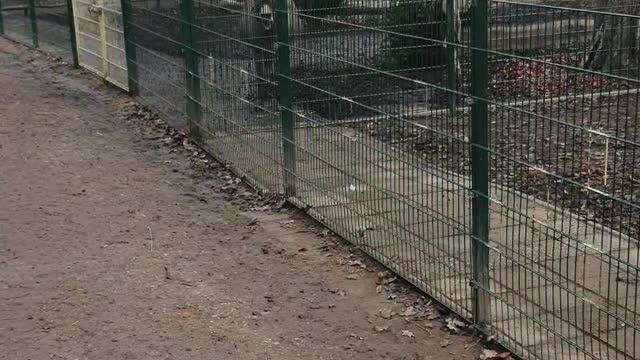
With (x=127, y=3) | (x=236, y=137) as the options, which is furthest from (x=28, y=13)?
(x=236, y=137)

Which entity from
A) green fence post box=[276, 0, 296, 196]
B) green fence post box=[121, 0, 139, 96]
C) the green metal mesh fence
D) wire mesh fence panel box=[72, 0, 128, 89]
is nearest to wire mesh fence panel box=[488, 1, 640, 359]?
green fence post box=[276, 0, 296, 196]

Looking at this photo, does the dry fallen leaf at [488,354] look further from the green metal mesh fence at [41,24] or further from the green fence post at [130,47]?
the green metal mesh fence at [41,24]

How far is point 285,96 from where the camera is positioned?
6.21 m

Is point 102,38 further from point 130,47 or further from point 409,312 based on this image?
point 409,312

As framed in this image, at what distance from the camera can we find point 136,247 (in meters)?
5.66

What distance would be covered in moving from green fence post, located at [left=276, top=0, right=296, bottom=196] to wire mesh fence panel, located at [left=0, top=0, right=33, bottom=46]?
9.59m

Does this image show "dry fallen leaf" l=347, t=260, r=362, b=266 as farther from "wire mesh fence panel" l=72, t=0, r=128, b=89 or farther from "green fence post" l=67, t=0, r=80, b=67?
"green fence post" l=67, t=0, r=80, b=67

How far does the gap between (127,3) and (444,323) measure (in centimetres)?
645

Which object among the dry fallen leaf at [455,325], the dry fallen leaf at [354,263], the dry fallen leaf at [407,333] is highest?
the dry fallen leaf at [354,263]

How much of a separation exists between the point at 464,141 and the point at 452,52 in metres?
1.56

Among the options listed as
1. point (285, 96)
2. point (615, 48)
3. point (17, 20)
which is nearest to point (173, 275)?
point (285, 96)

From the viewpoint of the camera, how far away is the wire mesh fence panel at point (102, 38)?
1031 cm

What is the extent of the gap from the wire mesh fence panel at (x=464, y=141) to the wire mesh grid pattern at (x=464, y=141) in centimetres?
2

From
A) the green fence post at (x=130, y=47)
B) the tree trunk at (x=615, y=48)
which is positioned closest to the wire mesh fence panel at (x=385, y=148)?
the tree trunk at (x=615, y=48)
